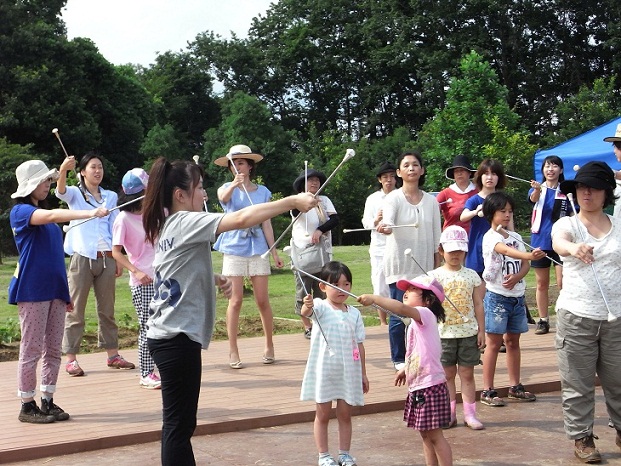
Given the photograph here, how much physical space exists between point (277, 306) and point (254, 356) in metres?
4.31

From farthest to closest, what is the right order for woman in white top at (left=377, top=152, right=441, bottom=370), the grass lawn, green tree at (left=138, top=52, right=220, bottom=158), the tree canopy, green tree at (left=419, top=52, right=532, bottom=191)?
1. green tree at (left=138, top=52, right=220, bottom=158)
2. the tree canopy
3. green tree at (left=419, top=52, right=532, bottom=191)
4. the grass lawn
5. woman in white top at (left=377, top=152, right=441, bottom=370)

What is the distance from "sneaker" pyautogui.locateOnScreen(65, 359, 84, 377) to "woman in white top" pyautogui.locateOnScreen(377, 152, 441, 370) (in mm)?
2813

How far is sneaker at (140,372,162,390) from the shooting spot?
7324 mm

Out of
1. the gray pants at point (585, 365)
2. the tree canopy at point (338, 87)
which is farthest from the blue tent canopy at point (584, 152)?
the tree canopy at point (338, 87)

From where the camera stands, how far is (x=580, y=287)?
547 centimetres

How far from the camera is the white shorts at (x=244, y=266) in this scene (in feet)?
26.5

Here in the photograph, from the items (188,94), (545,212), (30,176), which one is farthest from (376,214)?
(188,94)

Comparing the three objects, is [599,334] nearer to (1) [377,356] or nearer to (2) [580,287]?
(2) [580,287]

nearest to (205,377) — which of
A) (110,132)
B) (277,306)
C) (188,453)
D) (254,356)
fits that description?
(254,356)

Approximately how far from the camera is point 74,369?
795 centimetres

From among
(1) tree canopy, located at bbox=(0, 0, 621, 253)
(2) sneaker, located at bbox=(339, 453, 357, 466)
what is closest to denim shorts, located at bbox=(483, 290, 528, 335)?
(2) sneaker, located at bbox=(339, 453, 357, 466)

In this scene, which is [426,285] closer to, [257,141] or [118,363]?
[118,363]

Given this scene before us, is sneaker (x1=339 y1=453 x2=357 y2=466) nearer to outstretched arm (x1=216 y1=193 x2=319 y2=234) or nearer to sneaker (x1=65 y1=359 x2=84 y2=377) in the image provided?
outstretched arm (x1=216 y1=193 x2=319 y2=234)

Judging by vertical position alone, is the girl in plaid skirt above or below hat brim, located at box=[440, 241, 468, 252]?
below
